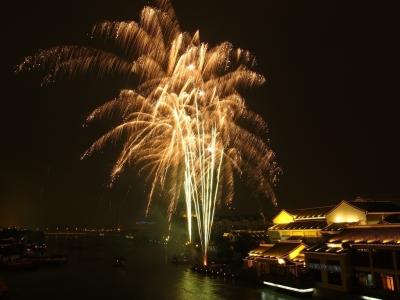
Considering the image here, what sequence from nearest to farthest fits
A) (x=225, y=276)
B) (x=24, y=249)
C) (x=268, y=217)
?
(x=225, y=276) < (x=24, y=249) < (x=268, y=217)

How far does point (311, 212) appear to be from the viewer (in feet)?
108

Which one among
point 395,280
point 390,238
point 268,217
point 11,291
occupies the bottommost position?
point 11,291

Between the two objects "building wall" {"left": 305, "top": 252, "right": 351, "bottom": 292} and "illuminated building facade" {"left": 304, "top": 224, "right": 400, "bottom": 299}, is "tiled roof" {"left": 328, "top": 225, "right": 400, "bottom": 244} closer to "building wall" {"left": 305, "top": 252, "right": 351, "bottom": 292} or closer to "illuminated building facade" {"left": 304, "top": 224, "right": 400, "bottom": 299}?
"illuminated building facade" {"left": 304, "top": 224, "right": 400, "bottom": 299}

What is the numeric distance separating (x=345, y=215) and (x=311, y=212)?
5.61 m

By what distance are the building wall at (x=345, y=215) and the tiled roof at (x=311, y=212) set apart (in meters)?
1.71

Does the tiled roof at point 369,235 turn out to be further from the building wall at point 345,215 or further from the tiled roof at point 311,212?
the tiled roof at point 311,212

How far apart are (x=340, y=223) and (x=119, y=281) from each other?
58.7 feet

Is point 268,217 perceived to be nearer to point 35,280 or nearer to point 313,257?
point 35,280

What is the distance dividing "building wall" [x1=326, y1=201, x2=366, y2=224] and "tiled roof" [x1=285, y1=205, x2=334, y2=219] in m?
1.71

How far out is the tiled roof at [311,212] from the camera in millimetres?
31000

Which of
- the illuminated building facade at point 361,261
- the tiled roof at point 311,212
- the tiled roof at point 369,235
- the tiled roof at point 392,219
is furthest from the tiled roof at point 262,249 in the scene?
the tiled roof at point 392,219

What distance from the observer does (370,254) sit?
19.6 m

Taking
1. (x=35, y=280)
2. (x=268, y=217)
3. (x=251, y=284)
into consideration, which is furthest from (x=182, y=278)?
(x=268, y=217)

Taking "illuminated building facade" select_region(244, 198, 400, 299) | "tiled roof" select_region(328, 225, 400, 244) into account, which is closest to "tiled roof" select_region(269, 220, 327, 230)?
"illuminated building facade" select_region(244, 198, 400, 299)
